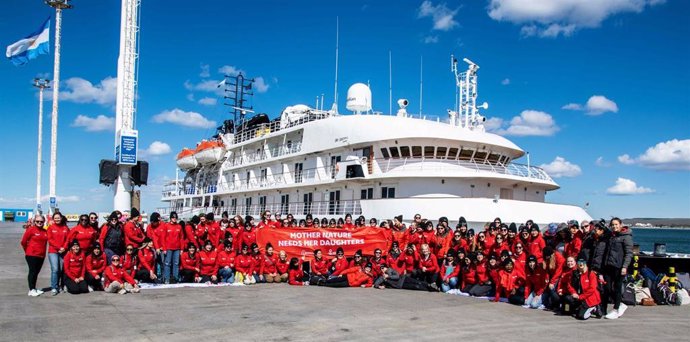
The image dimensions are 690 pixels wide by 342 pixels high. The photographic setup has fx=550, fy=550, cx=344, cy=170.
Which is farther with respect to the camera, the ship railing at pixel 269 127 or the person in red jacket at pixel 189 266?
the ship railing at pixel 269 127

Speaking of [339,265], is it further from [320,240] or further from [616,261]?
[616,261]

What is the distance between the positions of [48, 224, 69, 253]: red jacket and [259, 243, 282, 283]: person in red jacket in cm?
461

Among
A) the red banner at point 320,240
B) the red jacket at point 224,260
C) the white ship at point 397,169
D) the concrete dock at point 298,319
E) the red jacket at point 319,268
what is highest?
the white ship at point 397,169

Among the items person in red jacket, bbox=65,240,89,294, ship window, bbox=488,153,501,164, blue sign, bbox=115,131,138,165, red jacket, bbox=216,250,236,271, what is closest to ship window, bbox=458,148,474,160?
ship window, bbox=488,153,501,164

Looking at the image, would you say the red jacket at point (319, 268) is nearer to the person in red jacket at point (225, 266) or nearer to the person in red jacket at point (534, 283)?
the person in red jacket at point (225, 266)

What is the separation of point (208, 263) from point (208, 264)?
3 cm

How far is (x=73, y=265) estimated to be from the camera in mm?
11258

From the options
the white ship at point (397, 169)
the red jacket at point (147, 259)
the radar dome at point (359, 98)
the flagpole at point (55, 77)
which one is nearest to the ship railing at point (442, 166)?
the white ship at point (397, 169)

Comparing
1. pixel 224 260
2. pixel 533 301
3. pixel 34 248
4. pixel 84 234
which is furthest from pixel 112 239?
pixel 533 301

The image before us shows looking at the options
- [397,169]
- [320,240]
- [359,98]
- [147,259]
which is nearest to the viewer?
[147,259]

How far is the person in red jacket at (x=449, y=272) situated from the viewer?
12.7m

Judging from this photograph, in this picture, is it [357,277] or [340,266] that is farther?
[340,266]

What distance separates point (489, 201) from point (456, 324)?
35.7 feet

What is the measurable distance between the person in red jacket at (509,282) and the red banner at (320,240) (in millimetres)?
4782
